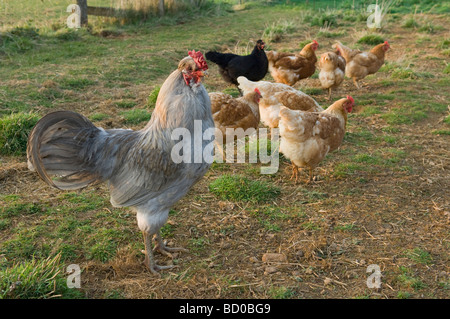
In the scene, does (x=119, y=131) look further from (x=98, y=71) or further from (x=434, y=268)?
(x=98, y=71)

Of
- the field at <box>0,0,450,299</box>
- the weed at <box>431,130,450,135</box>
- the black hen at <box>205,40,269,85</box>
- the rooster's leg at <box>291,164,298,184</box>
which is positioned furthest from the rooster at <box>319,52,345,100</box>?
the rooster's leg at <box>291,164,298,184</box>

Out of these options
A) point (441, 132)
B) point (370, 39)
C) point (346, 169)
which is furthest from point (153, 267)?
point (370, 39)

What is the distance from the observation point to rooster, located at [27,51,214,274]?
3195 millimetres

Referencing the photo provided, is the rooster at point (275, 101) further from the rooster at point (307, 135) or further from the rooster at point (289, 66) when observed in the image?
the rooster at point (289, 66)

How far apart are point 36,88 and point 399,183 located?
6820 mm

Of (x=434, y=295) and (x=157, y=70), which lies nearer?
(x=434, y=295)

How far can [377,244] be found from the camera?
398 centimetres

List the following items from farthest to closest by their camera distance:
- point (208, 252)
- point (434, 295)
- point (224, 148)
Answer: point (224, 148) → point (208, 252) → point (434, 295)

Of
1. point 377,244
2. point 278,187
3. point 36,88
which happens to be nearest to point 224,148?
point 278,187

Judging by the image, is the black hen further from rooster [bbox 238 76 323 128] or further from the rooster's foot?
the rooster's foot

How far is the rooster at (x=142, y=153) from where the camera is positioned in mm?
3195

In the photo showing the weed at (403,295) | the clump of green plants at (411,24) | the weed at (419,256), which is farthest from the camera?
the clump of green plants at (411,24)

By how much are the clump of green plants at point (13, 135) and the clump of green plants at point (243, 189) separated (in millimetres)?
2924

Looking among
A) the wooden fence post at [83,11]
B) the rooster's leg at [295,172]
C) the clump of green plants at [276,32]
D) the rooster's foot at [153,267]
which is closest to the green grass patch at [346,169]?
the rooster's leg at [295,172]
